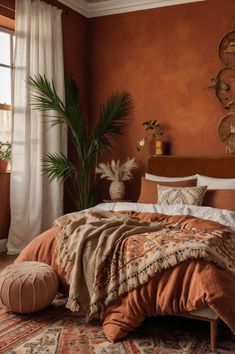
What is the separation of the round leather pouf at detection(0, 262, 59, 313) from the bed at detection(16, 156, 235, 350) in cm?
17

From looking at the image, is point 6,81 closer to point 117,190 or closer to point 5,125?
point 5,125

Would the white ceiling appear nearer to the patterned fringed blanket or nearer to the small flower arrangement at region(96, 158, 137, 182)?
the small flower arrangement at region(96, 158, 137, 182)

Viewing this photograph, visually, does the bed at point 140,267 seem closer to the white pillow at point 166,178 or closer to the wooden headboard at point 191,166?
the white pillow at point 166,178

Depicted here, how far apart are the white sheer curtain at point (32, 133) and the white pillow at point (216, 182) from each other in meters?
1.76

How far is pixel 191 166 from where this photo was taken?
5.04m

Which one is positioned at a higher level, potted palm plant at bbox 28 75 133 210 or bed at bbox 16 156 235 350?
potted palm plant at bbox 28 75 133 210

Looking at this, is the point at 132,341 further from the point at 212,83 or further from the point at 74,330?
the point at 212,83

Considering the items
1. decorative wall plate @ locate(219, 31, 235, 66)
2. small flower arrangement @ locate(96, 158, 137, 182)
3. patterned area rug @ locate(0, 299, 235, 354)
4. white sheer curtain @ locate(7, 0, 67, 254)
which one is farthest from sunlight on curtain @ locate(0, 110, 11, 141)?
decorative wall plate @ locate(219, 31, 235, 66)

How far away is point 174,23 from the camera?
5367 mm

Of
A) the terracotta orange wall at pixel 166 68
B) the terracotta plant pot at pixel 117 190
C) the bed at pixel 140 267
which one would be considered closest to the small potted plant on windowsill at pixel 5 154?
the terracotta plant pot at pixel 117 190

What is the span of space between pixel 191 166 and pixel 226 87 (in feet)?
3.44

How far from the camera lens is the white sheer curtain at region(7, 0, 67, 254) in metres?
4.76

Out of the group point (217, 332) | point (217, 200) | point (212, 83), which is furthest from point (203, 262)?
point (212, 83)

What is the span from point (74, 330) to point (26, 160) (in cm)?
249
